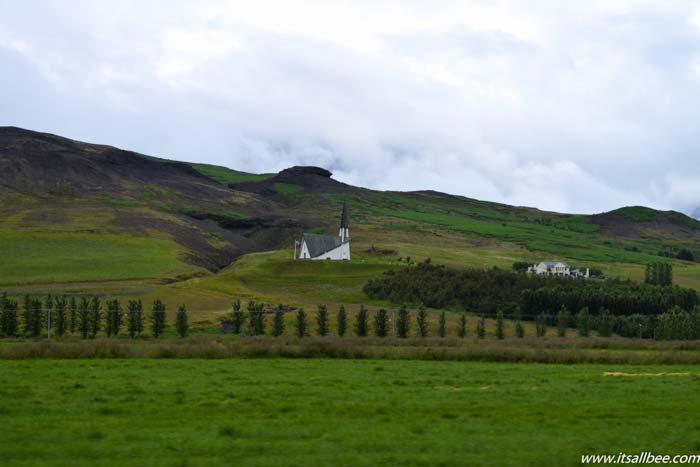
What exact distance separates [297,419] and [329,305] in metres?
72.7

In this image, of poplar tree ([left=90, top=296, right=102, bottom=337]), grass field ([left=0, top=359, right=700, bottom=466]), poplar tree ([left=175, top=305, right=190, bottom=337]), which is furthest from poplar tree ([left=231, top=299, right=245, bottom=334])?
grass field ([left=0, top=359, right=700, bottom=466])

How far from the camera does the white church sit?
138m

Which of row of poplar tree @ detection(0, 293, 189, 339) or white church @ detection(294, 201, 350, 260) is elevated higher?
white church @ detection(294, 201, 350, 260)

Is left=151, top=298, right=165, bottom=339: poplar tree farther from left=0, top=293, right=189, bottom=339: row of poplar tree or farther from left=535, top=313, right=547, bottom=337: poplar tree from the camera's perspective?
left=535, top=313, right=547, bottom=337: poplar tree

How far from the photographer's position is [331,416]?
57.5 feet

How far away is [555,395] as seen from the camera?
837 inches

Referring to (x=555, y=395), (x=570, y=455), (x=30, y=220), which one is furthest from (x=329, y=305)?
(x=30, y=220)

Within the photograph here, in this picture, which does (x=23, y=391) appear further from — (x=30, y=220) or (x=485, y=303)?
(x=30, y=220)

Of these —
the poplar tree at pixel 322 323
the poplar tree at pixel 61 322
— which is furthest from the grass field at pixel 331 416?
the poplar tree at pixel 322 323

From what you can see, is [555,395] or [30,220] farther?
[30,220]

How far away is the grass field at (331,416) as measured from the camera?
45.7 ft

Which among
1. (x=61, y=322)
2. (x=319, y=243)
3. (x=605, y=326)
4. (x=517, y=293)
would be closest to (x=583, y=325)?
(x=605, y=326)

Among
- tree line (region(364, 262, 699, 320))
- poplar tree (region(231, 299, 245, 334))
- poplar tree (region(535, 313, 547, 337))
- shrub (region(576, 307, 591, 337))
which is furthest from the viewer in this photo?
tree line (region(364, 262, 699, 320))

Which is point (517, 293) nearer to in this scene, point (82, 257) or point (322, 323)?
point (322, 323)
